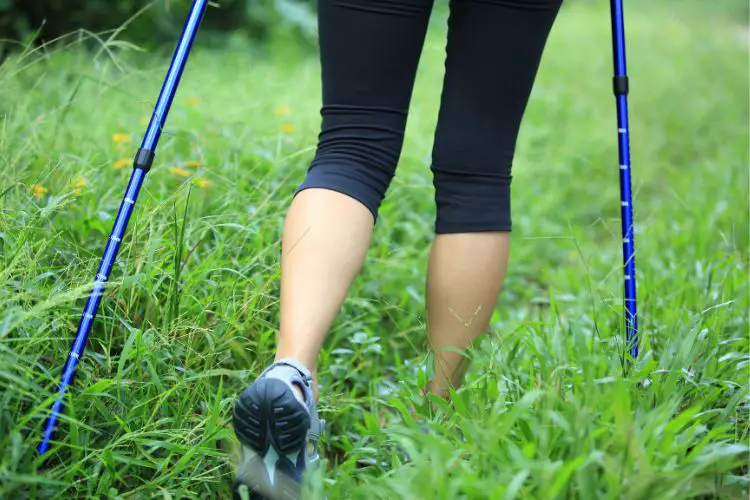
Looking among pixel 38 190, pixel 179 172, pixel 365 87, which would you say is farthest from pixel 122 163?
pixel 365 87

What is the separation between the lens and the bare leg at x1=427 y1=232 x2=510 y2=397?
1.60 m

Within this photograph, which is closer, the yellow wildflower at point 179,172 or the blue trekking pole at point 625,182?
the blue trekking pole at point 625,182

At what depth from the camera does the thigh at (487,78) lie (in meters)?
1.50

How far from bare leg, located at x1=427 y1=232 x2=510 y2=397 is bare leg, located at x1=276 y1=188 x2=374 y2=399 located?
19 centimetres

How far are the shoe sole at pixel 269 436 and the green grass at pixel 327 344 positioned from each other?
2.3 inches

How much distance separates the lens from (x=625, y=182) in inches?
68.9

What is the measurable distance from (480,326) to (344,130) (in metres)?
0.49

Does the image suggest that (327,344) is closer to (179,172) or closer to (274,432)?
(179,172)

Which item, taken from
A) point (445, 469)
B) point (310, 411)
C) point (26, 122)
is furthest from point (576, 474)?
point (26, 122)

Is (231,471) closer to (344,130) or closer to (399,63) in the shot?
(344,130)

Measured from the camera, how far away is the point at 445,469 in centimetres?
124

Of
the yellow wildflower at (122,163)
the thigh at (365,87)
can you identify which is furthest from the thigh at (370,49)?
the yellow wildflower at (122,163)

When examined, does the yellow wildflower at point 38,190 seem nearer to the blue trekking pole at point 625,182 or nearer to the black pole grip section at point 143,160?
the black pole grip section at point 143,160

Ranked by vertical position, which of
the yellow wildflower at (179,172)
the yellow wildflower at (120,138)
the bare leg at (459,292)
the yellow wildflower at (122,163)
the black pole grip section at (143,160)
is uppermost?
the yellow wildflower at (120,138)
